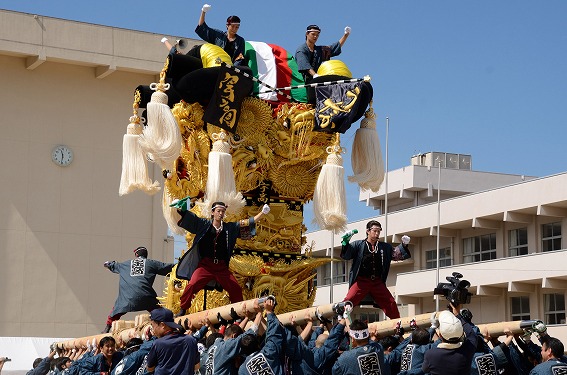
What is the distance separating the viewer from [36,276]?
21.5 metres

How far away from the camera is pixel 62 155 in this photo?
21859 millimetres

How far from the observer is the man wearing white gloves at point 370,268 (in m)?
11.1

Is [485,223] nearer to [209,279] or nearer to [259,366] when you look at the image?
[209,279]

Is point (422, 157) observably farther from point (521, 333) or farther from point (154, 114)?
point (521, 333)

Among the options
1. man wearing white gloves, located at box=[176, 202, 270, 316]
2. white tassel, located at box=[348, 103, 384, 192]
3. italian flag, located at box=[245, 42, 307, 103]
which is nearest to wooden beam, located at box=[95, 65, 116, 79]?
italian flag, located at box=[245, 42, 307, 103]

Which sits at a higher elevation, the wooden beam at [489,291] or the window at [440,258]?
the window at [440,258]

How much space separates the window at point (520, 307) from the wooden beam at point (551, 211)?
2262mm

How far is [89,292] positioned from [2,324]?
188 centimetres

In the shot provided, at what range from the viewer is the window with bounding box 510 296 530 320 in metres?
27.2

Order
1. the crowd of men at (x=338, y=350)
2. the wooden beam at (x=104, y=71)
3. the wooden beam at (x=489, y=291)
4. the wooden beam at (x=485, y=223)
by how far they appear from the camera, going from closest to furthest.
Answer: the crowd of men at (x=338, y=350) < the wooden beam at (x=104, y=71) < the wooden beam at (x=489, y=291) < the wooden beam at (x=485, y=223)

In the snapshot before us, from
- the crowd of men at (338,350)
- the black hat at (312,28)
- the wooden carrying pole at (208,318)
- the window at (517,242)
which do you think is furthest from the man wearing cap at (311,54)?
the window at (517,242)

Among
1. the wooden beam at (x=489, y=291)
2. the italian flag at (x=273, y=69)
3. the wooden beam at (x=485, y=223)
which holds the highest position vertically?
the italian flag at (x=273, y=69)

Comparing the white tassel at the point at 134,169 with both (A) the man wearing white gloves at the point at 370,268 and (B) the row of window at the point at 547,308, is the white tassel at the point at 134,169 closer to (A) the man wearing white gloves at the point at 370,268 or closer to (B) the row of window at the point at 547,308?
(A) the man wearing white gloves at the point at 370,268

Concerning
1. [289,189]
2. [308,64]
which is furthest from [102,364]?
[308,64]
